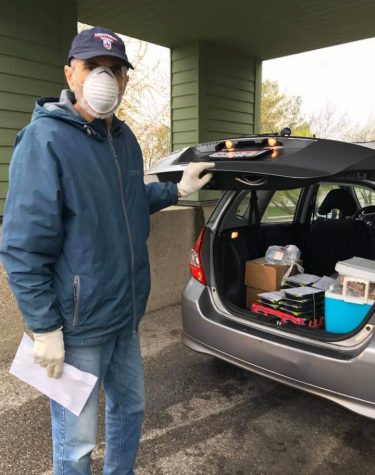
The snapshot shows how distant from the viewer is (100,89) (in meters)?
1.60

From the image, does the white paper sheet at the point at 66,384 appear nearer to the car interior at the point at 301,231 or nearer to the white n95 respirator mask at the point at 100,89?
the white n95 respirator mask at the point at 100,89

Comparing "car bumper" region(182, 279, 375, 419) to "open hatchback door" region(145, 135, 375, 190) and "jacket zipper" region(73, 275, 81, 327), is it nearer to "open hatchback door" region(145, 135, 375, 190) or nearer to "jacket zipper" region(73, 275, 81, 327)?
"open hatchback door" region(145, 135, 375, 190)

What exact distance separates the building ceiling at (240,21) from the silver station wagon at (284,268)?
2.14m

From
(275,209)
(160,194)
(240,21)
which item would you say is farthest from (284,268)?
(240,21)

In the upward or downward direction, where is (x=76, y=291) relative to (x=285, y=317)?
upward

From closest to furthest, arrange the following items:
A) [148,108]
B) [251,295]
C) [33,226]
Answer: [33,226] → [251,295] → [148,108]

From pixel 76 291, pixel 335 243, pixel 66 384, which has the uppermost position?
pixel 76 291

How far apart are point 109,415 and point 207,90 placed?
4.77 metres

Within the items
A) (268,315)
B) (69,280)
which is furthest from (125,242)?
(268,315)

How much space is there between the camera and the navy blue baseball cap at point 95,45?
1.55 meters

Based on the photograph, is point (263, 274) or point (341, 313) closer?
point (341, 313)

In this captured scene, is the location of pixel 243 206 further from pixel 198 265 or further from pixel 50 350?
pixel 50 350

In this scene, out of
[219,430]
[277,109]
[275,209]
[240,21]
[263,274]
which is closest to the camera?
[219,430]

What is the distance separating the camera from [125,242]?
167 centimetres
